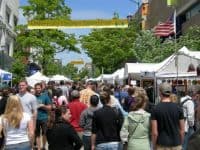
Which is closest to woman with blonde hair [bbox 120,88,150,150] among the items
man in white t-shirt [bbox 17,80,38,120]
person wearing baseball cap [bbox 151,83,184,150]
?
person wearing baseball cap [bbox 151,83,184,150]

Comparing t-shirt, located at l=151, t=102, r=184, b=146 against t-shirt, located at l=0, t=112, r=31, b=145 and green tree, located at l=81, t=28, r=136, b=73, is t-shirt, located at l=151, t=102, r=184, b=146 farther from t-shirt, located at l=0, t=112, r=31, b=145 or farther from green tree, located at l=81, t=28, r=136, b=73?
green tree, located at l=81, t=28, r=136, b=73

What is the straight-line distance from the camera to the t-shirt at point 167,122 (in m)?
8.25

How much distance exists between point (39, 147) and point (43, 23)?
31.8m

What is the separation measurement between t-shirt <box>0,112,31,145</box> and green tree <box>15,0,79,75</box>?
1683 inches

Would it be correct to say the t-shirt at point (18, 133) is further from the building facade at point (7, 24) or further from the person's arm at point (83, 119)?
the building facade at point (7, 24)

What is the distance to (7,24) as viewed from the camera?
217 ft

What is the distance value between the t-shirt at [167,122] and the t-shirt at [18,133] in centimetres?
182

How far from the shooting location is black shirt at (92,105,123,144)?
8.75 m

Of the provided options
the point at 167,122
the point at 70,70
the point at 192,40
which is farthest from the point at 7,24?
the point at 70,70

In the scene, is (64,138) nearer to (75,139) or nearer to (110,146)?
(75,139)

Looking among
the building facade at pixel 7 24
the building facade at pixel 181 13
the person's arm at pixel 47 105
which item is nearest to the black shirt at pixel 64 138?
the person's arm at pixel 47 105

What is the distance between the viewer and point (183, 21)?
211 feet

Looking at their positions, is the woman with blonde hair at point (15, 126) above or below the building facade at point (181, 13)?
below

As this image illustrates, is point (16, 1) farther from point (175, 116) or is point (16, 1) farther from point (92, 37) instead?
point (175, 116)
